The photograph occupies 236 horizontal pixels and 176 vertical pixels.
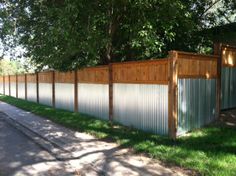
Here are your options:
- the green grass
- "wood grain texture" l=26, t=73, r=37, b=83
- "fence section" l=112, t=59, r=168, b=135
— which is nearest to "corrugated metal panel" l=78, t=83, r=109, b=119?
"fence section" l=112, t=59, r=168, b=135

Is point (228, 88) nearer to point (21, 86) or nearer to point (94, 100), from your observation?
point (94, 100)

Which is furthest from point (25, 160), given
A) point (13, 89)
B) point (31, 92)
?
point (13, 89)

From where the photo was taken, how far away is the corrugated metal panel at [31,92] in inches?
917

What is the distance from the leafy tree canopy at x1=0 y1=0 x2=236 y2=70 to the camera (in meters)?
10.7

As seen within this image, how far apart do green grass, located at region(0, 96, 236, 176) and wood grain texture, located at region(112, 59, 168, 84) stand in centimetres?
158

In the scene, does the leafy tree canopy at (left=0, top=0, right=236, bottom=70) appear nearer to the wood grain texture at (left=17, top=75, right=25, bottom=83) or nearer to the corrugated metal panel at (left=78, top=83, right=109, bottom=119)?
the corrugated metal panel at (left=78, top=83, right=109, bottom=119)

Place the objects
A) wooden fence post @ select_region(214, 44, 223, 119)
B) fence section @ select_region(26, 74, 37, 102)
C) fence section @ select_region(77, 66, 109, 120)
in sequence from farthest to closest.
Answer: fence section @ select_region(26, 74, 37, 102) < fence section @ select_region(77, 66, 109, 120) < wooden fence post @ select_region(214, 44, 223, 119)

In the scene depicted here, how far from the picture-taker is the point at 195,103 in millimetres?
9680

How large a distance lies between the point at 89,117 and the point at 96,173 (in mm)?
6911

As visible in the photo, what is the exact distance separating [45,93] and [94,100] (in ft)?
25.5

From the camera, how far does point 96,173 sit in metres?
6.85

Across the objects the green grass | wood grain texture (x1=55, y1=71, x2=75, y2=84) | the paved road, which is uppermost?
wood grain texture (x1=55, y1=71, x2=75, y2=84)

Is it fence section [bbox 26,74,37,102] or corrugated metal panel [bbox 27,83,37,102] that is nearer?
fence section [bbox 26,74,37,102]

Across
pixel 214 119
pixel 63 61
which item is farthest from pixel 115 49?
pixel 214 119
